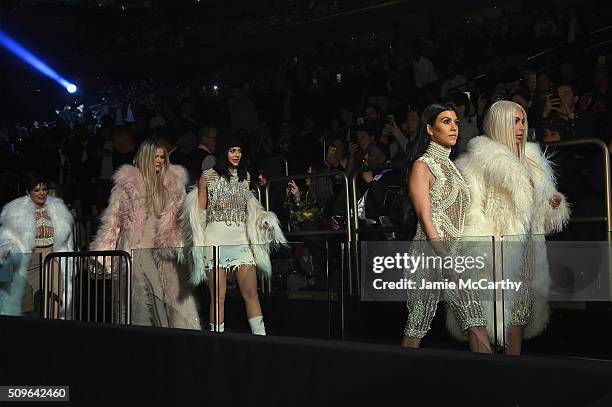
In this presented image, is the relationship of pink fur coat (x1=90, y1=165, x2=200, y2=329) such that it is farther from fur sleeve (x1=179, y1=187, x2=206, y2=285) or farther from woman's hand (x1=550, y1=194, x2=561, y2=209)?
woman's hand (x1=550, y1=194, x2=561, y2=209)

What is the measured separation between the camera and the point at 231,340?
5.12m

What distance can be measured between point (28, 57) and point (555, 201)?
60.9 feet

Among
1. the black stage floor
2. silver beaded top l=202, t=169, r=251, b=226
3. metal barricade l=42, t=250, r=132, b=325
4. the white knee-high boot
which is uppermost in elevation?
silver beaded top l=202, t=169, r=251, b=226

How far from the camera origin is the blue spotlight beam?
21.9 m

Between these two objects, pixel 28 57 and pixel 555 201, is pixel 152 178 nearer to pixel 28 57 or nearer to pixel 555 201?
pixel 555 201

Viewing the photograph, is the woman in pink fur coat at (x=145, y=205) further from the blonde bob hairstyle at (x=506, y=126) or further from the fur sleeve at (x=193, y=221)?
the blonde bob hairstyle at (x=506, y=126)

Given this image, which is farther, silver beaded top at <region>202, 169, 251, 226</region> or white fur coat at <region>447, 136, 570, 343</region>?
silver beaded top at <region>202, 169, 251, 226</region>

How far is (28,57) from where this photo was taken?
875 inches

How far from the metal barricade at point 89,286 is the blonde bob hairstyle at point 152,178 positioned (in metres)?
0.89

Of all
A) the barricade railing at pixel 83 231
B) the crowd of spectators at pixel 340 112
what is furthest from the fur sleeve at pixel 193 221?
the barricade railing at pixel 83 231

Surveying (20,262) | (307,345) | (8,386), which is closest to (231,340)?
(307,345)

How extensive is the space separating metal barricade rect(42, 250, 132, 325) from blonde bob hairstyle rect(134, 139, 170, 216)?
2.91ft

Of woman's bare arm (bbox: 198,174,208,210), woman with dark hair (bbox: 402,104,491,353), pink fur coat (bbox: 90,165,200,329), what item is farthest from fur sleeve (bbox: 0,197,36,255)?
woman with dark hair (bbox: 402,104,491,353)

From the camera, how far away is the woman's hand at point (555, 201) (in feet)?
18.2
